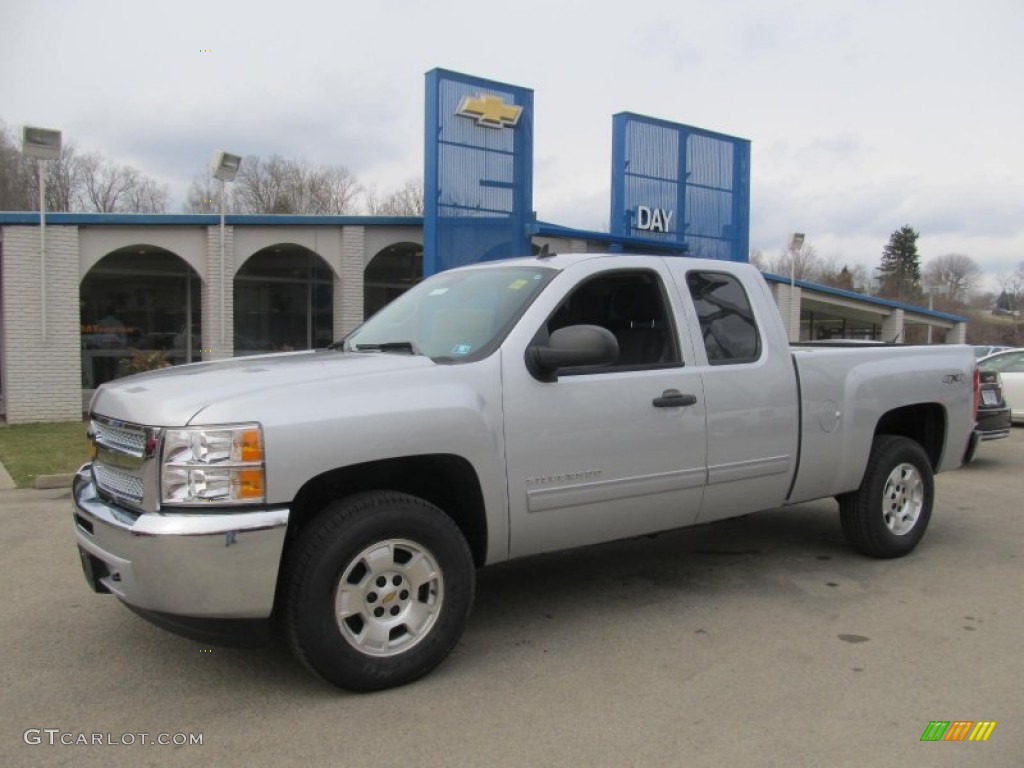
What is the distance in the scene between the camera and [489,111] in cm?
1453

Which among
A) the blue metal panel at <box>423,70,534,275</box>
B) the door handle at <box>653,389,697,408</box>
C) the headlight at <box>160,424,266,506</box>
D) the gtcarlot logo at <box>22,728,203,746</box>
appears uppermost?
the blue metal panel at <box>423,70,534,275</box>

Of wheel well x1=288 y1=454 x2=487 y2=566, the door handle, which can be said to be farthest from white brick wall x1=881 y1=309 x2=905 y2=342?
wheel well x1=288 y1=454 x2=487 y2=566

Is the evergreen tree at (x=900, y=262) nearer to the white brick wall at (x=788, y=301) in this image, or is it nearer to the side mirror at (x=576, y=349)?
the white brick wall at (x=788, y=301)

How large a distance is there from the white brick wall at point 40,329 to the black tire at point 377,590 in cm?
1220

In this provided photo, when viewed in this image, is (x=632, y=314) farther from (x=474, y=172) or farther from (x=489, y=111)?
(x=489, y=111)

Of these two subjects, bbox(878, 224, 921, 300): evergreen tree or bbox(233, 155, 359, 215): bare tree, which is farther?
bbox(878, 224, 921, 300): evergreen tree

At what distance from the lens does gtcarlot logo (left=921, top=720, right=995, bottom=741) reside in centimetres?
319

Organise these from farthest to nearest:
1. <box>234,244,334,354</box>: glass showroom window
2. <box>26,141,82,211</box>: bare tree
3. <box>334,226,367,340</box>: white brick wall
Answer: <box>26,141,82,211</box>: bare tree
<box>234,244,334,354</box>: glass showroom window
<box>334,226,367,340</box>: white brick wall

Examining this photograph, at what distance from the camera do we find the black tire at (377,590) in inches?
131

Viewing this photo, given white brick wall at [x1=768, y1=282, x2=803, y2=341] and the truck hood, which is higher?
white brick wall at [x1=768, y1=282, x2=803, y2=341]

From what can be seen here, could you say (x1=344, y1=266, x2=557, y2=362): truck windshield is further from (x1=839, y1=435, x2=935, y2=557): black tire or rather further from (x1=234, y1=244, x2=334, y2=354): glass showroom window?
(x1=234, y1=244, x2=334, y2=354): glass showroom window

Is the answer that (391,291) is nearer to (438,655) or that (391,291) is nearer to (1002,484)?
(1002,484)

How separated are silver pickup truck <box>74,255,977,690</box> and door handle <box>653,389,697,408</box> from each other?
2 centimetres

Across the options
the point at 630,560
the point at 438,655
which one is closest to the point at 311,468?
the point at 438,655
